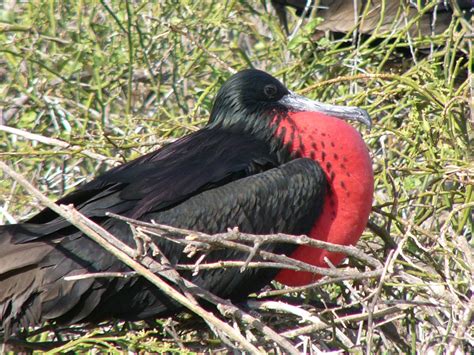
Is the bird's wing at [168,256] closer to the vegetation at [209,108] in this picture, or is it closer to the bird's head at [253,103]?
the vegetation at [209,108]

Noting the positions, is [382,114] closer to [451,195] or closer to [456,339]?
[451,195]

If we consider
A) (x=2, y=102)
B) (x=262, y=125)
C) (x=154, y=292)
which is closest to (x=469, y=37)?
(x=262, y=125)

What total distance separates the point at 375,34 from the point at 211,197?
1.08m

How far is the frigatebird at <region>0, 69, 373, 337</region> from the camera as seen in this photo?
301 centimetres

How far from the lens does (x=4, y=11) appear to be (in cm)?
423

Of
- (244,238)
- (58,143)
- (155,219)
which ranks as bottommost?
(155,219)

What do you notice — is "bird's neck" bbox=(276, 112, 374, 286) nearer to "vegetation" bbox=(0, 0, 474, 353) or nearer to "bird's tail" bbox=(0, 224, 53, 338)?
"vegetation" bbox=(0, 0, 474, 353)

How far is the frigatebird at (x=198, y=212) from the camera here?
3.01 meters

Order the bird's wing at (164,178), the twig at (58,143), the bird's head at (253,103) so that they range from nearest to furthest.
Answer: the bird's wing at (164,178) < the twig at (58,143) < the bird's head at (253,103)

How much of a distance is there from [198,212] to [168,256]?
0.16 metres

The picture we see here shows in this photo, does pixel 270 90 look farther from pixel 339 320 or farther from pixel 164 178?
pixel 339 320

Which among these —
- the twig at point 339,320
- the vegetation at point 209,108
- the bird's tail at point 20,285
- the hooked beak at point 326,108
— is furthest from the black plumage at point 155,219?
the twig at point 339,320

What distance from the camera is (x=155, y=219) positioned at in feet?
10.1

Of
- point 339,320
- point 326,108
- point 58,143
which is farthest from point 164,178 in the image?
point 339,320
